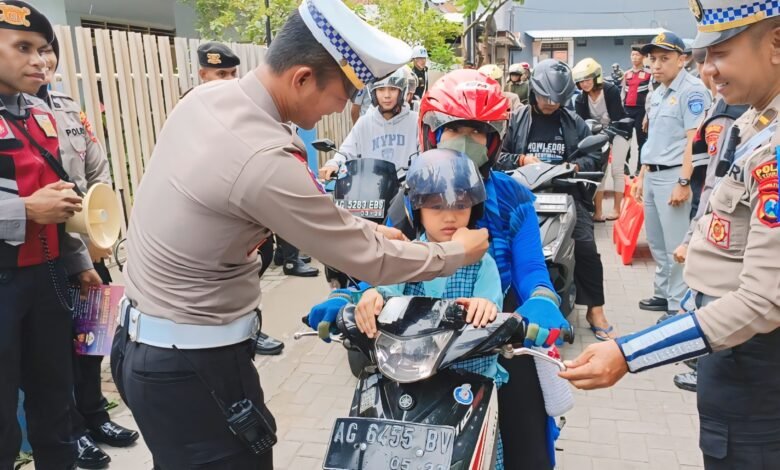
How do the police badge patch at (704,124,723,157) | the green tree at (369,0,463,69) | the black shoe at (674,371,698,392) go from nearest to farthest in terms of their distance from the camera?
the police badge patch at (704,124,723,157) < the black shoe at (674,371,698,392) < the green tree at (369,0,463,69)

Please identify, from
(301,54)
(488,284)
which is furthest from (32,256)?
(488,284)

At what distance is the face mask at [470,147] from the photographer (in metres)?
2.41

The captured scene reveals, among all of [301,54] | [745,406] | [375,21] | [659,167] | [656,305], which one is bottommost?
[656,305]

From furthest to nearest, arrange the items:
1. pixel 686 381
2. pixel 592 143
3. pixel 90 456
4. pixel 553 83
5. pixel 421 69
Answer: pixel 421 69 < pixel 553 83 < pixel 592 143 < pixel 686 381 < pixel 90 456

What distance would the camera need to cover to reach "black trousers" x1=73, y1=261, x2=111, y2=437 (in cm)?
321

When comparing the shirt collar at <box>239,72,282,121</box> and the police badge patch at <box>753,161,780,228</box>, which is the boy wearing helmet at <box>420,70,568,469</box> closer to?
the police badge patch at <box>753,161,780,228</box>

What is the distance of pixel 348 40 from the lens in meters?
1.58

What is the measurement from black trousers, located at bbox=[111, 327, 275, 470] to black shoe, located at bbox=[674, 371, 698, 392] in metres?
3.07

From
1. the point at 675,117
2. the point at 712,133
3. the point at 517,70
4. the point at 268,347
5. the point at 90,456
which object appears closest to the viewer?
the point at 90,456

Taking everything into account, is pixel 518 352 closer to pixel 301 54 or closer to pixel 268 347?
pixel 301 54

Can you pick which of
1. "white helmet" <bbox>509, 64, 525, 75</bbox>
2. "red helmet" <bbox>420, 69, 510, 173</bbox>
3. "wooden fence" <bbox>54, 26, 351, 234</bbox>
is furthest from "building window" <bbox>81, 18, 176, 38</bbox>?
"red helmet" <bbox>420, 69, 510, 173</bbox>

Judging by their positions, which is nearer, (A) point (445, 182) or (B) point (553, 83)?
(A) point (445, 182)

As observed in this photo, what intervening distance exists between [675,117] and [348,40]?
4.09 metres

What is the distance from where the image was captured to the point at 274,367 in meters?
4.35
